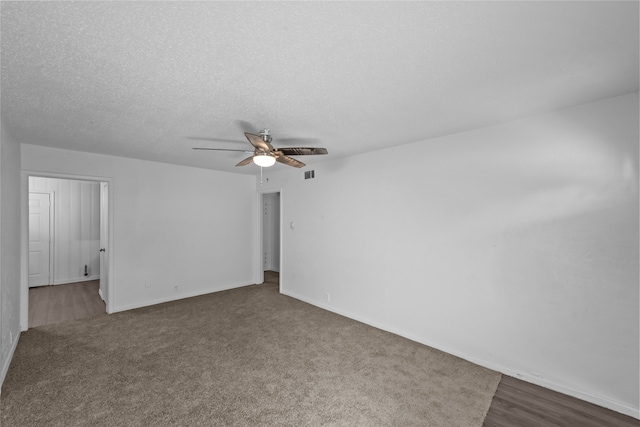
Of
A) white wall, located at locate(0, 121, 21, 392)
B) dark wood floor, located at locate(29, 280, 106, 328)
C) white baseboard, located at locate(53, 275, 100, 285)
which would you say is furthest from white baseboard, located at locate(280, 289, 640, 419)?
white baseboard, located at locate(53, 275, 100, 285)

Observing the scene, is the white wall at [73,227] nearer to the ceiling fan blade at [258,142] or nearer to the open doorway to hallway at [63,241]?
the open doorway to hallway at [63,241]

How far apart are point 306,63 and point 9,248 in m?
3.46

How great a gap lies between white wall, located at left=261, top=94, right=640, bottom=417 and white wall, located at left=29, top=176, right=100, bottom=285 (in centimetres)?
595

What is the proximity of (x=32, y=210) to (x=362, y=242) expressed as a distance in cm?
Answer: 648

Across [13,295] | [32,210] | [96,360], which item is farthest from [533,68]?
[32,210]

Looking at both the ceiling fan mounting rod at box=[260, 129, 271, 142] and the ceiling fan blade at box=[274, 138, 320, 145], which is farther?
the ceiling fan blade at box=[274, 138, 320, 145]

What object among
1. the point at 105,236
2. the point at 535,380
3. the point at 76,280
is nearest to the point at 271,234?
the point at 105,236

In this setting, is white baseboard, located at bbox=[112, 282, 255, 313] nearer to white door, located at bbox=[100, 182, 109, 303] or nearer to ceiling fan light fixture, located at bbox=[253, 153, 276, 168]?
white door, located at bbox=[100, 182, 109, 303]

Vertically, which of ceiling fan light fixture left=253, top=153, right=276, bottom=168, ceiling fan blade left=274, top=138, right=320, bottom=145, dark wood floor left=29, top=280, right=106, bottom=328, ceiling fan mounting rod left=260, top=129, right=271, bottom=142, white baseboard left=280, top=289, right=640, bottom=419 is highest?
ceiling fan blade left=274, top=138, right=320, bottom=145

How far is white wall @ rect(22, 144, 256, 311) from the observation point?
4.09 metres

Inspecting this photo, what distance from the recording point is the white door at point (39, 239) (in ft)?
17.7

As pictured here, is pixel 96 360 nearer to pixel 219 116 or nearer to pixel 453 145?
pixel 219 116

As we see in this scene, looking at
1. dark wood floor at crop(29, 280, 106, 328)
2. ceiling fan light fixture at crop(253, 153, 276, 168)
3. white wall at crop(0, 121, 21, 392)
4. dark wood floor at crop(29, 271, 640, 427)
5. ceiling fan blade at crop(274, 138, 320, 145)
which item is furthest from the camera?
dark wood floor at crop(29, 280, 106, 328)

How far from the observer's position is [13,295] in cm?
295
